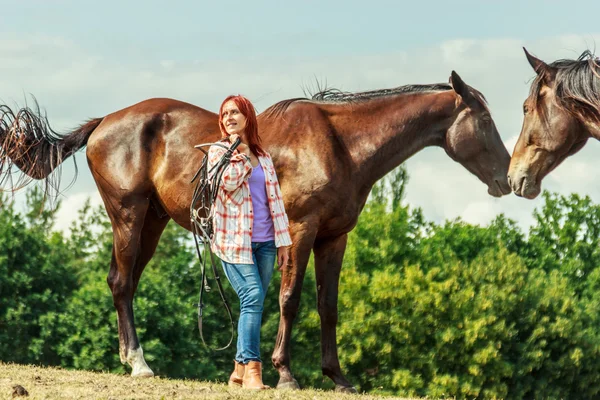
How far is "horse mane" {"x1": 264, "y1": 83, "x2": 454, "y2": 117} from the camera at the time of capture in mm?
10016

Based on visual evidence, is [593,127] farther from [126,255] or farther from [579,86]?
[126,255]

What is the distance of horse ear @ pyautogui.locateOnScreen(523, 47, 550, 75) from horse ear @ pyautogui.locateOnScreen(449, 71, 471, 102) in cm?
147

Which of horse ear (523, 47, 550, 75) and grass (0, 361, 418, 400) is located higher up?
horse ear (523, 47, 550, 75)

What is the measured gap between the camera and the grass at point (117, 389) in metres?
7.36

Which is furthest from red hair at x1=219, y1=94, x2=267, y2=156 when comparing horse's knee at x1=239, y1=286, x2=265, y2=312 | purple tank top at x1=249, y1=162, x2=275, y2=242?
horse's knee at x1=239, y1=286, x2=265, y2=312

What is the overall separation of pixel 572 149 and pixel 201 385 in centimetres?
408

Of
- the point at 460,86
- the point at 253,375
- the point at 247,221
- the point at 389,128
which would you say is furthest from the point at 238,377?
the point at 460,86

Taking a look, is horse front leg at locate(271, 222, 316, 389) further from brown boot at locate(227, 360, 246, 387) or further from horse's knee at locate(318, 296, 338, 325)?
brown boot at locate(227, 360, 246, 387)

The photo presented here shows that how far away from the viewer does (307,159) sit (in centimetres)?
935

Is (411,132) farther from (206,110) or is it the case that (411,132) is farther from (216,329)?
(216,329)

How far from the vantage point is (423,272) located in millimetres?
42375

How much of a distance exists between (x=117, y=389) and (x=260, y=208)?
6.31 ft

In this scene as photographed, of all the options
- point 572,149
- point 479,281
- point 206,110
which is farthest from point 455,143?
point 479,281

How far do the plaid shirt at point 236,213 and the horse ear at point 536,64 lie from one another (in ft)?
9.24
